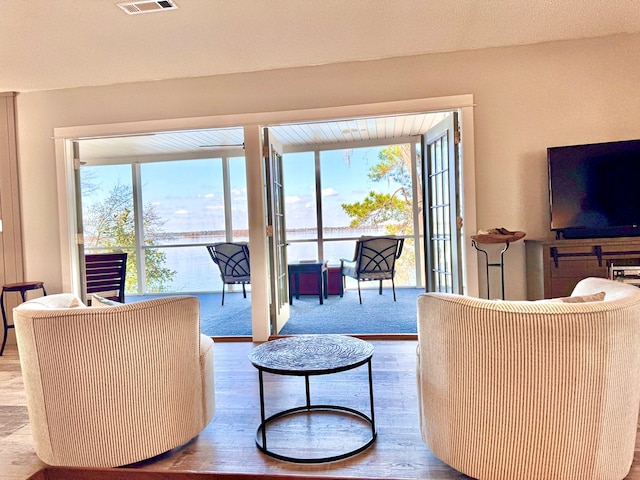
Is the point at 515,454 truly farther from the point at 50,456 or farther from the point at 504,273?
the point at 504,273

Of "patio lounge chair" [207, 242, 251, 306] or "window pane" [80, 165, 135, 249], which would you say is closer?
"patio lounge chair" [207, 242, 251, 306]

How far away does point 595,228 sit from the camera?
306cm

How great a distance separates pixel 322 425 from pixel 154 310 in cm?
105

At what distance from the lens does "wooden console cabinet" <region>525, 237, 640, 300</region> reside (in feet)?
9.57

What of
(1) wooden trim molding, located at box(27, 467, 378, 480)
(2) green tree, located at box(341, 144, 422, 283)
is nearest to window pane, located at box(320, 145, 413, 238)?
(2) green tree, located at box(341, 144, 422, 283)

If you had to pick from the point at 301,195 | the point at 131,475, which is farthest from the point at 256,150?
the point at 301,195

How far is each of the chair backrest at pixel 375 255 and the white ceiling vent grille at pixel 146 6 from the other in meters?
3.56

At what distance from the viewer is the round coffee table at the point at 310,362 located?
1776 mm

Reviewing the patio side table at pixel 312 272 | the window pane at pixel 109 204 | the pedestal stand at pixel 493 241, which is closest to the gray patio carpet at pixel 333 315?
the patio side table at pixel 312 272

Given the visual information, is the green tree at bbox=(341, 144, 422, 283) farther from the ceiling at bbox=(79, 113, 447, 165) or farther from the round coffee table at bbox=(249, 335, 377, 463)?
the round coffee table at bbox=(249, 335, 377, 463)

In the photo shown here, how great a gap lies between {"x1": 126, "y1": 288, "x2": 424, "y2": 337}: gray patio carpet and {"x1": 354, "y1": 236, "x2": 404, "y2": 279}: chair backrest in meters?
0.43

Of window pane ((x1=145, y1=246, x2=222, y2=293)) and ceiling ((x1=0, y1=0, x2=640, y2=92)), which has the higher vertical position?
ceiling ((x1=0, y1=0, x2=640, y2=92))

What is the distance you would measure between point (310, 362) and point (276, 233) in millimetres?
2345

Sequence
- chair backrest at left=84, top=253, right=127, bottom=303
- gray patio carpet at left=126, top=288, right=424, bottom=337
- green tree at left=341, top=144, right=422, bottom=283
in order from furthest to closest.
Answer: green tree at left=341, top=144, right=422, bottom=283, chair backrest at left=84, top=253, right=127, bottom=303, gray patio carpet at left=126, top=288, right=424, bottom=337
